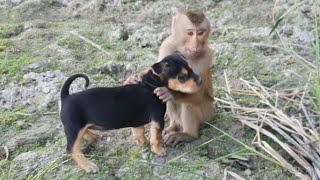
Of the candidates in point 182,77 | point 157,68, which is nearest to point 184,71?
point 182,77

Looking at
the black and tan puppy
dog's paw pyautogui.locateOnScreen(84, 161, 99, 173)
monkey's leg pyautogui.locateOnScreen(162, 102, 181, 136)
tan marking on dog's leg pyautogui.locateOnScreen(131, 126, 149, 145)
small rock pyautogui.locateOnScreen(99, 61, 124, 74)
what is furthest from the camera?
small rock pyautogui.locateOnScreen(99, 61, 124, 74)

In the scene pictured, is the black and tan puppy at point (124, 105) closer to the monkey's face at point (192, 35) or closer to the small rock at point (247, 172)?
the monkey's face at point (192, 35)

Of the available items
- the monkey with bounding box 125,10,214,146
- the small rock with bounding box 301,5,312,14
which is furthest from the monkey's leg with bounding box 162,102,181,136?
the small rock with bounding box 301,5,312,14

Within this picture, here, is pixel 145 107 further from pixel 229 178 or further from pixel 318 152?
pixel 318 152

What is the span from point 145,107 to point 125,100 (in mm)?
161

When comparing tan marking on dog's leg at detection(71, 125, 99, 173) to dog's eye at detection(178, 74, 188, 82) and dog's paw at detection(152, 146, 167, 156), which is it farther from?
dog's eye at detection(178, 74, 188, 82)

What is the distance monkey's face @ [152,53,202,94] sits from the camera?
472 cm

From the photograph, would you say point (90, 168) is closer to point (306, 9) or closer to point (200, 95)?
point (200, 95)

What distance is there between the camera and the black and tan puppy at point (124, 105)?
469cm

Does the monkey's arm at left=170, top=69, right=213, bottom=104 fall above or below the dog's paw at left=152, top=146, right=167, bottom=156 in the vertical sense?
above

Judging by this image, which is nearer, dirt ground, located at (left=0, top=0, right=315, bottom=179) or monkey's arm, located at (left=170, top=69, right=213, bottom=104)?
dirt ground, located at (left=0, top=0, right=315, bottom=179)

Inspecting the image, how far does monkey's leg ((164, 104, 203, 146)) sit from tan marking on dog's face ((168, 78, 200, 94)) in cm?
52

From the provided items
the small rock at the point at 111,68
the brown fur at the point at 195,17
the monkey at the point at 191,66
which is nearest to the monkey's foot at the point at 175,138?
the monkey at the point at 191,66

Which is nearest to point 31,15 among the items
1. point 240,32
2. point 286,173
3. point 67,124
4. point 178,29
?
point 240,32
